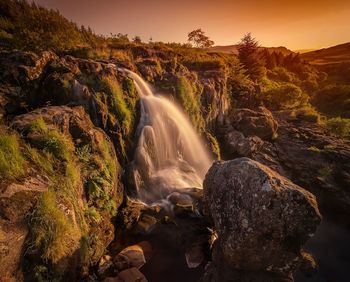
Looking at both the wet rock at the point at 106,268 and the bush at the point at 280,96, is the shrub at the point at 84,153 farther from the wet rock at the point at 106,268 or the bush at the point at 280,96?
the bush at the point at 280,96

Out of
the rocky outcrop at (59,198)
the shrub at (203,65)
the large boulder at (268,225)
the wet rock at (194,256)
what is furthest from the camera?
the shrub at (203,65)

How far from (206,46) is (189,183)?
49.3m

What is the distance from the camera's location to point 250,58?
3697 centimetres

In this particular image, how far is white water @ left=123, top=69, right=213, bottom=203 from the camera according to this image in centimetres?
1173

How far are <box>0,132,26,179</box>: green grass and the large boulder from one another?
20.2 feet

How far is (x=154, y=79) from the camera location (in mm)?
16578

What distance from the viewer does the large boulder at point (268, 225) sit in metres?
6.62

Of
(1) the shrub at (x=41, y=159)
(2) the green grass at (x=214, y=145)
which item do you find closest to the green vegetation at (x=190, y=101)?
(2) the green grass at (x=214, y=145)

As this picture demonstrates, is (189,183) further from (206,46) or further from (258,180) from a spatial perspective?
(206,46)

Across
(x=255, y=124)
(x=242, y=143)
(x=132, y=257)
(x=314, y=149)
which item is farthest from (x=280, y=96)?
(x=132, y=257)

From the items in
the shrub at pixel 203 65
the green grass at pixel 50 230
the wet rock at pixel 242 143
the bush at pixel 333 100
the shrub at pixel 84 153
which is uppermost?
the shrub at pixel 203 65

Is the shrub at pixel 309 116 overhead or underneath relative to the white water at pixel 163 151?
underneath

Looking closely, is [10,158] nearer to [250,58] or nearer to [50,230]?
[50,230]

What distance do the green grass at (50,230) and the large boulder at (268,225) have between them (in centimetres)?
473
